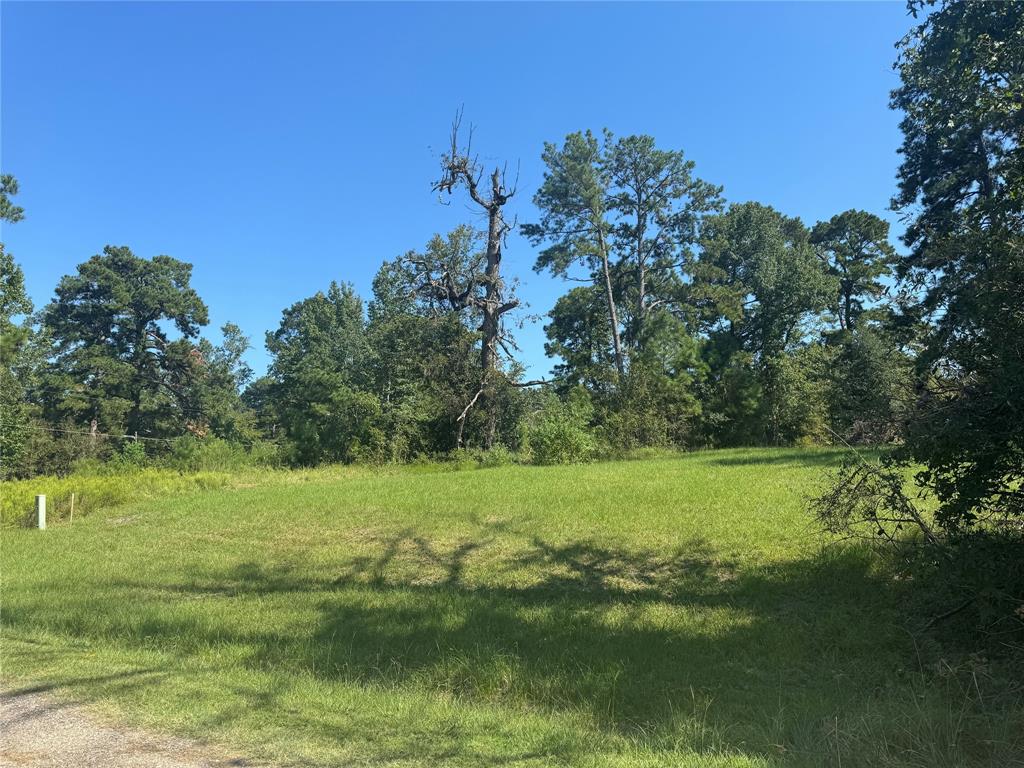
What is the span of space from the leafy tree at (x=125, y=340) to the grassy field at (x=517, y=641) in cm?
4501

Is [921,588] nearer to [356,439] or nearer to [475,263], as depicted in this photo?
[475,263]

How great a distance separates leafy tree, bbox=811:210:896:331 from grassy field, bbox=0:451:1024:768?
4095cm

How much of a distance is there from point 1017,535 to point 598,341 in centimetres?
4153

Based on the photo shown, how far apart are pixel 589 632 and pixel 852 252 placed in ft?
173

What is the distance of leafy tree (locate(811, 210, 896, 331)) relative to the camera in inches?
1871

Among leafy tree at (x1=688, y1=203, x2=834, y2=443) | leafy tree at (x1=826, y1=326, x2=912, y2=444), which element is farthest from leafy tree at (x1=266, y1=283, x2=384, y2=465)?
leafy tree at (x1=826, y1=326, x2=912, y2=444)

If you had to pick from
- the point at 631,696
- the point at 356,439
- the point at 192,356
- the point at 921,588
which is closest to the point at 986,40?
the point at 921,588

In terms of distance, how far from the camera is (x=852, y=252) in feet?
164

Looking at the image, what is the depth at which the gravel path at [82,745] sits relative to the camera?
336 centimetres

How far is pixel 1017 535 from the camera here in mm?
5938

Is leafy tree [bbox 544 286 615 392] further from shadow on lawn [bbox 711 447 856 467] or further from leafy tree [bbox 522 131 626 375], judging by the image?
shadow on lawn [bbox 711 447 856 467]

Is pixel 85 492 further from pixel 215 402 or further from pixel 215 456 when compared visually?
pixel 215 402

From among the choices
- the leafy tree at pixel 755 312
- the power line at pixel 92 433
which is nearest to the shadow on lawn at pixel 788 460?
the leafy tree at pixel 755 312

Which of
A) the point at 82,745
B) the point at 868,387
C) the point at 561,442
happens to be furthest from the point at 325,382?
the point at 82,745
